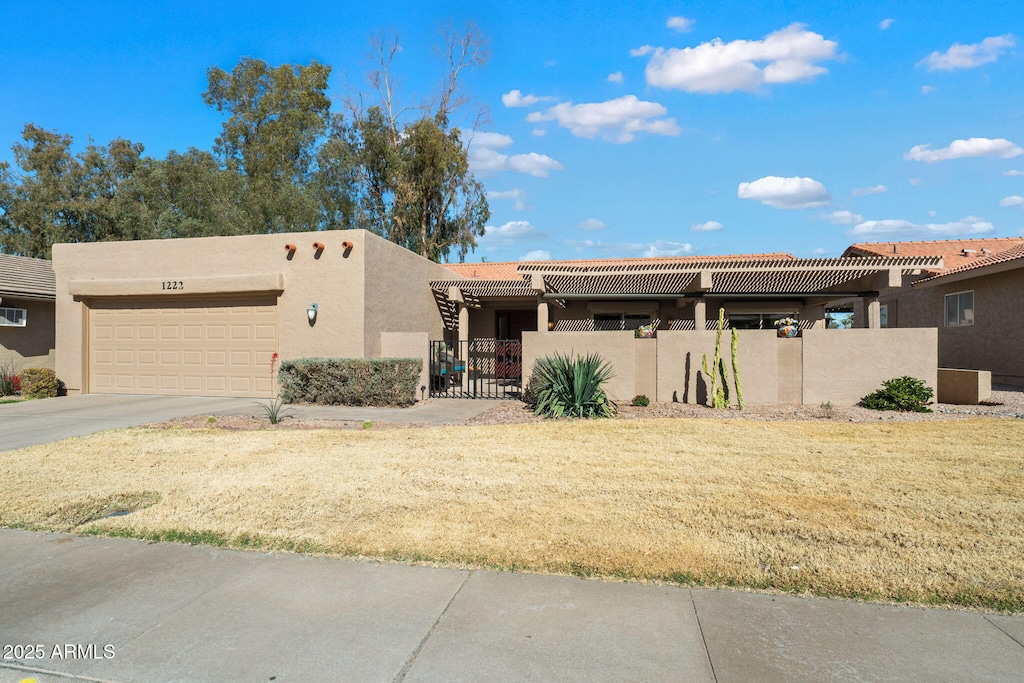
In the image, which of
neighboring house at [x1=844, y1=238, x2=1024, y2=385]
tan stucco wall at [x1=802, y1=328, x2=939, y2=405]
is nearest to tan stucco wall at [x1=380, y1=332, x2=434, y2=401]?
tan stucco wall at [x1=802, y1=328, x2=939, y2=405]

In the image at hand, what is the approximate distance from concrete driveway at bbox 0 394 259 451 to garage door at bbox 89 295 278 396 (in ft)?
1.75

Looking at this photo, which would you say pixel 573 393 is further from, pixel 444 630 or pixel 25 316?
pixel 25 316

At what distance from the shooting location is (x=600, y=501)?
6148mm

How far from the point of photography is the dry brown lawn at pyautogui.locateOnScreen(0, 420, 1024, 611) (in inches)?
180

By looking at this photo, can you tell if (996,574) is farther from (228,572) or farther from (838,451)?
(228,572)

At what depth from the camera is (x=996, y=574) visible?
4.35 metres

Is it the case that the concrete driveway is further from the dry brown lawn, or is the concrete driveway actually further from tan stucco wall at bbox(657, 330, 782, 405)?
tan stucco wall at bbox(657, 330, 782, 405)

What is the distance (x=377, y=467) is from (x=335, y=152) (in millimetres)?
30232

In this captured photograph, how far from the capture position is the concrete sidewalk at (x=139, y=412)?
10785 mm

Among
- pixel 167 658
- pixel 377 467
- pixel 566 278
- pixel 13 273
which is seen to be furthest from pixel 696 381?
pixel 13 273

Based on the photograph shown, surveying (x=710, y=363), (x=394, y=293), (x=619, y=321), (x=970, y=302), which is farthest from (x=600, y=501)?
(x=970, y=302)

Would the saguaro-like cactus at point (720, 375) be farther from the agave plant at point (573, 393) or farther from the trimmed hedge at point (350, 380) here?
the trimmed hedge at point (350, 380)

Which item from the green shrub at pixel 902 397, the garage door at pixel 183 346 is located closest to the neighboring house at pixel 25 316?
the garage door at pixel 183 346

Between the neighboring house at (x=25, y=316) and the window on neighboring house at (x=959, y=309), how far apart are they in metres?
27.6
